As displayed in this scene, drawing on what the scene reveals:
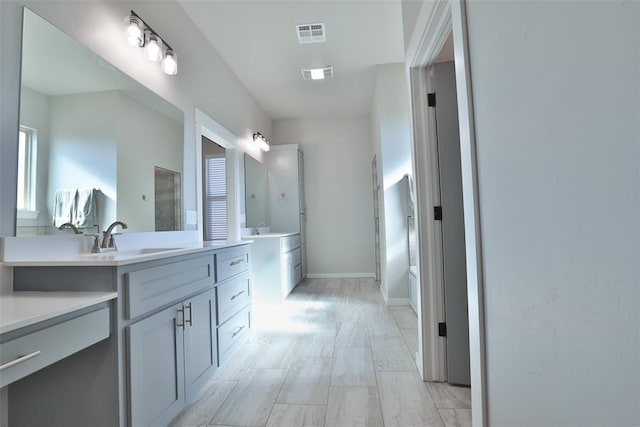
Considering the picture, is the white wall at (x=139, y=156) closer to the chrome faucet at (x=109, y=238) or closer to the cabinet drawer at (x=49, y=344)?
the chrome faucet at (x=109, y=238)

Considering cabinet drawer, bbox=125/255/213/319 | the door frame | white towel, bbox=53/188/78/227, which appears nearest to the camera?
cabinet drawer, bbox=125/255/213/319

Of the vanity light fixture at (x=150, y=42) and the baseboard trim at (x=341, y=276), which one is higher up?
the vanity light fixture at (x=150, y=42)

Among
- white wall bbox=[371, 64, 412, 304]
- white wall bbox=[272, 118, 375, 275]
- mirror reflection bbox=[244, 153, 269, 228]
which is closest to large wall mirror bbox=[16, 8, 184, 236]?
mirror reflection bbox=[244, 153, 269, 228]

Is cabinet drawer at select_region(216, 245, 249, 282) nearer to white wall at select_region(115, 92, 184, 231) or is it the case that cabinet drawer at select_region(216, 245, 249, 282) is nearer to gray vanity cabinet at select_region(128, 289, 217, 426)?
gray vanity cabinet at select_region(128, 289, 217, 426)

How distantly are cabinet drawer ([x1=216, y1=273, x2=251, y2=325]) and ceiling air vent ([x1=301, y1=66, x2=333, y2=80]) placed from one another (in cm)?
255

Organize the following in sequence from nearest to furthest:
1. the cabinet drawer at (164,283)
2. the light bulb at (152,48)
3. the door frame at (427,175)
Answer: the cabinet drawer at (164,283) < the door frame at (427,175) < the light bulb at (152,48)

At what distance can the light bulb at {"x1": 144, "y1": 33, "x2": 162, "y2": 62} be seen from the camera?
200 cm

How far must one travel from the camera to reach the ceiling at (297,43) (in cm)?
264

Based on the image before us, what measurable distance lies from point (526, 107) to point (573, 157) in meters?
0.20

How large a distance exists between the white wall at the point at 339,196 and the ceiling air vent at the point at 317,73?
1.60 m

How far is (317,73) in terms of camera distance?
149 inches

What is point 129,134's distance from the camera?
186 centimetres

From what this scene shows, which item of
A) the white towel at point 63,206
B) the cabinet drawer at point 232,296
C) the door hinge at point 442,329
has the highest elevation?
the white towel at point 63,206

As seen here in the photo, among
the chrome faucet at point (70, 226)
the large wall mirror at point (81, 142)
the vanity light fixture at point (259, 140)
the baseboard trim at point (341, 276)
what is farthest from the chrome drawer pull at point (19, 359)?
the baseboard trim at point (341, 276)
